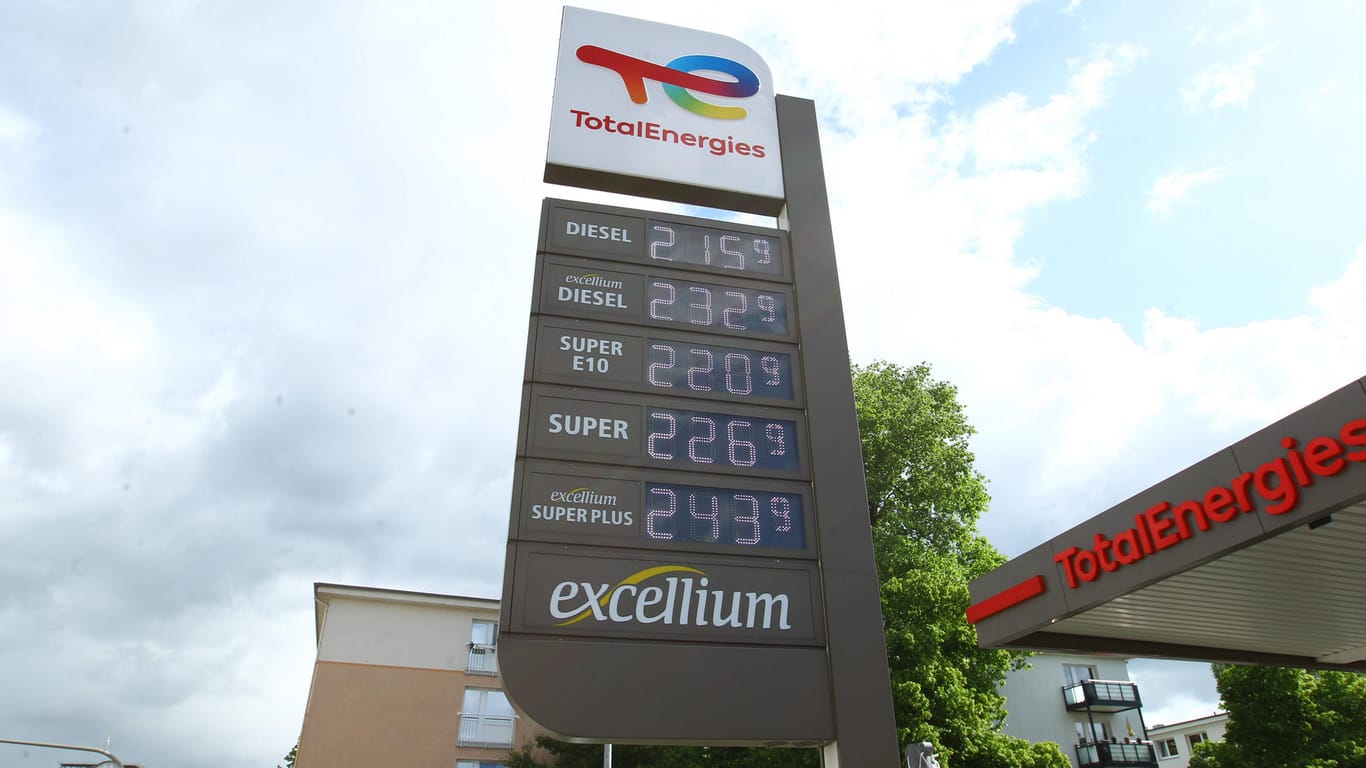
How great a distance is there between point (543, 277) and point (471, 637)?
23.3m

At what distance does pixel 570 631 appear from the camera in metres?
7.77

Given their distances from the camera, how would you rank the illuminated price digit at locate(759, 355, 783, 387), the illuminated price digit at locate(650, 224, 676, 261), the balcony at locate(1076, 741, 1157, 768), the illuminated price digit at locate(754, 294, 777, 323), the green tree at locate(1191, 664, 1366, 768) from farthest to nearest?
the balcony at locate(1076, 741, 1157, 768) < the green tree at locate(1191, 664, 1366, 768) < the illuminated price digit at locate(650, 224, 676, 261) < the illuminated price digit at locate(754, 294, 777, 323) < the illuminated price digit at locate(759, 355, 783, 387)

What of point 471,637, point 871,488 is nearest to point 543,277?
point 871,488

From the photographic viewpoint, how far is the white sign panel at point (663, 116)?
1197 centimetres

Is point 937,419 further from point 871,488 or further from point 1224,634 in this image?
point 1224,634

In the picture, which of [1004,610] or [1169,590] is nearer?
[1169,590]

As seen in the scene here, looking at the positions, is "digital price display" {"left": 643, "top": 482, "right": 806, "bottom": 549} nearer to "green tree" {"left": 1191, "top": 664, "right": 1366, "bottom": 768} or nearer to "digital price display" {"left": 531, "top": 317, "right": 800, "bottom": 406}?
"digital price display" {"left": 531, "top": 317, "right": 800, "bottom": 406}

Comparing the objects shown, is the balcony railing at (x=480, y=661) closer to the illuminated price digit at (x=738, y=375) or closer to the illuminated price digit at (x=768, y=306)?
the illuminated price digit at (x=768, y=306)

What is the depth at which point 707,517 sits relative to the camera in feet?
28.2

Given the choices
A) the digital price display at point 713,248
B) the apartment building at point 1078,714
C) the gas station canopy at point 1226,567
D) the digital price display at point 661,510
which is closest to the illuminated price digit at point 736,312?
the digital price display at point 713,248

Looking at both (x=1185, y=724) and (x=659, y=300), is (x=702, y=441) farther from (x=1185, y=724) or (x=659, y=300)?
(x=1185, y=724)

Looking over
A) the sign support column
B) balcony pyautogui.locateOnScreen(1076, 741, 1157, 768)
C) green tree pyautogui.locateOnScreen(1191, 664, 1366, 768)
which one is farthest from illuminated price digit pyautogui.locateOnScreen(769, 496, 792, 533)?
balcony pyautogui.locateOnScreen(1076, 741, 1157, 768)

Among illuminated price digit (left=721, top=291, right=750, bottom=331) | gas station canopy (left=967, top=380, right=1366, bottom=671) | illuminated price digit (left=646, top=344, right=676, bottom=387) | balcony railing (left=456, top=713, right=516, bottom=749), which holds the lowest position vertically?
gas station canopy (left=967, top=380, right=1366, bottom=671)

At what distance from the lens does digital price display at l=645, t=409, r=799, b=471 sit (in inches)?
350
